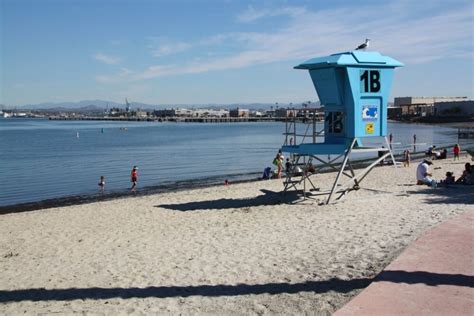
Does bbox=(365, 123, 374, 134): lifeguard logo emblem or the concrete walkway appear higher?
bbox=(365, 123, 374, 134): lifeguard logo emblem

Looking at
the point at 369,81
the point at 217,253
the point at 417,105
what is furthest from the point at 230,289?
the point at 417,105

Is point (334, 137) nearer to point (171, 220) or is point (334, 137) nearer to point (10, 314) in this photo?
point (171, 220)

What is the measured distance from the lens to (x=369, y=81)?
12734 mm

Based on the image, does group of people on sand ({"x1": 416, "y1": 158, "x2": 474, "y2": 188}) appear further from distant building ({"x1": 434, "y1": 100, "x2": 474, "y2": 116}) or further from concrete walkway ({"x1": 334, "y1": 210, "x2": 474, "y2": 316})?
distant building ({"x1": 434, "y1": 100, "x2": 474, "y2": 116})

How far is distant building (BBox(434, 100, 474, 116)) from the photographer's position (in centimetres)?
11638

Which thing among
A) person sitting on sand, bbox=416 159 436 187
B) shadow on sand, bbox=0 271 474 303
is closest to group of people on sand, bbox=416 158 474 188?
person sitting on sand, bbox=416 159 436 187

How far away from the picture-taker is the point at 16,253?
992 cm

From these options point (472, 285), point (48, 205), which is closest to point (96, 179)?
point (48, 205)

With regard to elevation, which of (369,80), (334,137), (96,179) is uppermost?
(369,80)

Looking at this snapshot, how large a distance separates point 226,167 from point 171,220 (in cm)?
2199

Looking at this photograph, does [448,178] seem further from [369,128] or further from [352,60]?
[352,60]

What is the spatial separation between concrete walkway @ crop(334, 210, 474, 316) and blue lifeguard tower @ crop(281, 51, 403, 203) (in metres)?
5.07

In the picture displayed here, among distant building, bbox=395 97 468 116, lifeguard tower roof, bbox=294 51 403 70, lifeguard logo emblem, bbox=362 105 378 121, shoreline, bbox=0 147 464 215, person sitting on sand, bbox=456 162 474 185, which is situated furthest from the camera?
distant building, bbox=395 97 468 116

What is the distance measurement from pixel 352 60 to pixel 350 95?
888 millimetres
